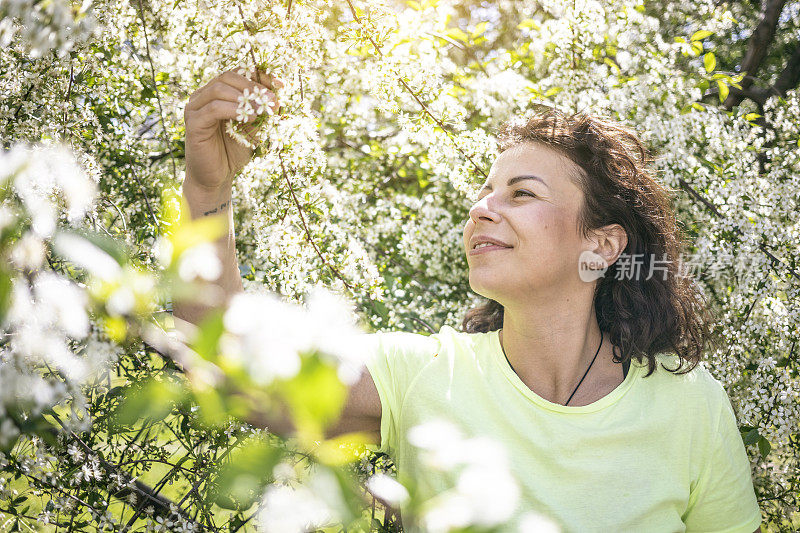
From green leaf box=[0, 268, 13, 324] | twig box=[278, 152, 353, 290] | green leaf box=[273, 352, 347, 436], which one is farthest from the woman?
green leaf box=[273, 352, 347, 436]

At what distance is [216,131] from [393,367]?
0.82m

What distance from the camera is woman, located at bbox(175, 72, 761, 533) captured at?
158 cm

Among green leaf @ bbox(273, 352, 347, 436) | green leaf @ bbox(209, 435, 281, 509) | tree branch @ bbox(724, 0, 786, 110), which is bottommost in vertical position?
green leaf @ bbox(209, 435, 281, 509)

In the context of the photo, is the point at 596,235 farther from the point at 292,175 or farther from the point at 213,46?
the point at 213,46

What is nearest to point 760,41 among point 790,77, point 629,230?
point 790,77

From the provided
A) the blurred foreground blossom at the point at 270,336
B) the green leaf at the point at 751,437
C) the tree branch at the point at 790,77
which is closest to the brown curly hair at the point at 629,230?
the green leaf at the point at 751,437

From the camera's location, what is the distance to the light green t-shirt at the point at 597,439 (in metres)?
1.59

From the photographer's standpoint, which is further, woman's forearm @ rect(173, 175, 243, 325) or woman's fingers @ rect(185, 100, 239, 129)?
woman's forearm @ rect(173, 175, 243, 325)

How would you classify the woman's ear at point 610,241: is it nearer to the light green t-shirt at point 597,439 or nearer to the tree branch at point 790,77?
the light green t-shirt at point 597,439

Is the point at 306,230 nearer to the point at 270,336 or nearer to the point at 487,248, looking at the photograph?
the point at 487,248

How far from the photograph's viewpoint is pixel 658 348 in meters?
1.92

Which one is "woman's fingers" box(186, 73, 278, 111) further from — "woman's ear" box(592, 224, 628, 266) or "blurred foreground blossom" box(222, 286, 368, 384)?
"woman's ear" box(592, 224, 628, 266)

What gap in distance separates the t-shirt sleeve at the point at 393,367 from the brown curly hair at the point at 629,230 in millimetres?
457

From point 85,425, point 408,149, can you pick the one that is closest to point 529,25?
point 408,149
